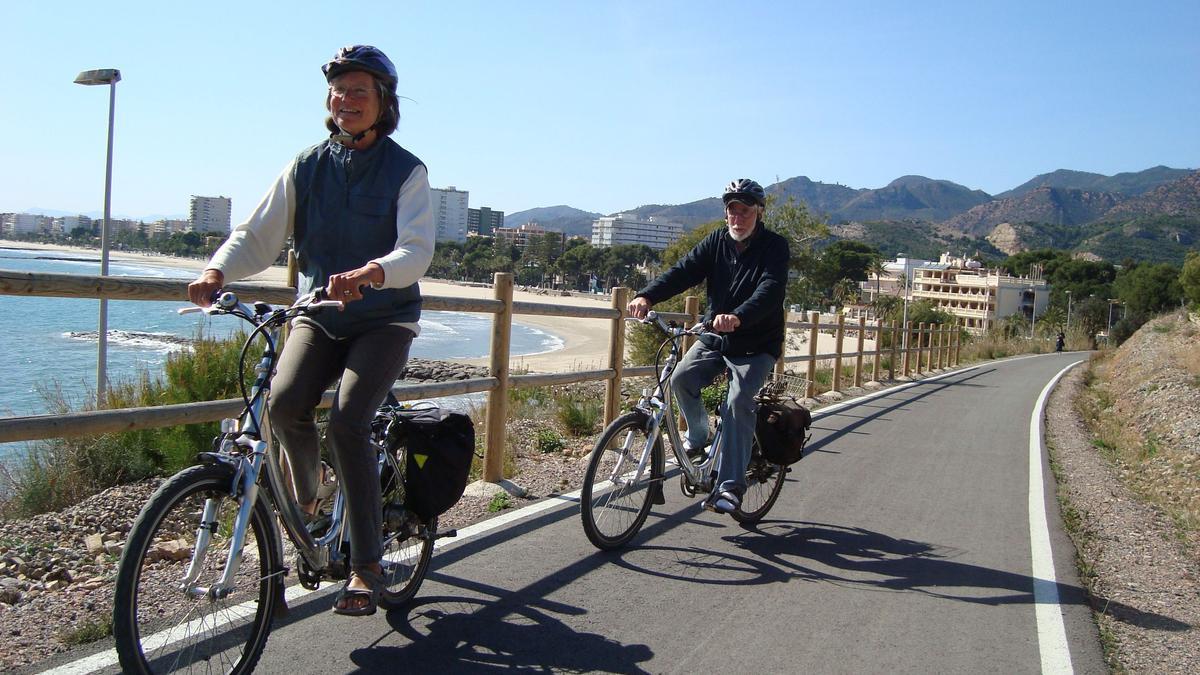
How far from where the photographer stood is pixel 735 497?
5227 millimetres

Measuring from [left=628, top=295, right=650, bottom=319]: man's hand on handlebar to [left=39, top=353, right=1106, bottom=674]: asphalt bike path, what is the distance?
4.22 feet

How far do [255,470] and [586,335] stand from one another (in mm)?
60491

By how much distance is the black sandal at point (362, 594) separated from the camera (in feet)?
10.9

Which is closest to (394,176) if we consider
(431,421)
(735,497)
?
(431,421)

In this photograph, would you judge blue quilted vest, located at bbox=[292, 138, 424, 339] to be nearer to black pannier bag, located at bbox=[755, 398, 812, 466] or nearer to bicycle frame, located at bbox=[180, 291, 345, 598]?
bicycle frame, located at bbox=[180, 291, 345, 598]

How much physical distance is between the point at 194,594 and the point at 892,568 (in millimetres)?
3731

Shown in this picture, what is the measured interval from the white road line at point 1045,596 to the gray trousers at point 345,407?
9.09 ft

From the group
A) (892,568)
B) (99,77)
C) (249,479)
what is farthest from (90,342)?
(249,479)

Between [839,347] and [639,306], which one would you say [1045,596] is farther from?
[839,347]

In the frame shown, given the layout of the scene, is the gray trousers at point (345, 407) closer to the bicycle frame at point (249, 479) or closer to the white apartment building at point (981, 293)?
the bicycle frame at point (249, 479)

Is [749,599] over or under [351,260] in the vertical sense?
under

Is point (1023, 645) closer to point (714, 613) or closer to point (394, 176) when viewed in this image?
point (714, 613)

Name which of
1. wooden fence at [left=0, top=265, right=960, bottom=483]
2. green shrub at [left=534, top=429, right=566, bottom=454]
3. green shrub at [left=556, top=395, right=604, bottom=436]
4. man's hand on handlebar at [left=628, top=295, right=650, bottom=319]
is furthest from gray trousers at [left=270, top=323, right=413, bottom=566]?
green shrub at [left=556, top=395, right=604, bottom=436]

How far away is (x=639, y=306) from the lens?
17.3 ft
